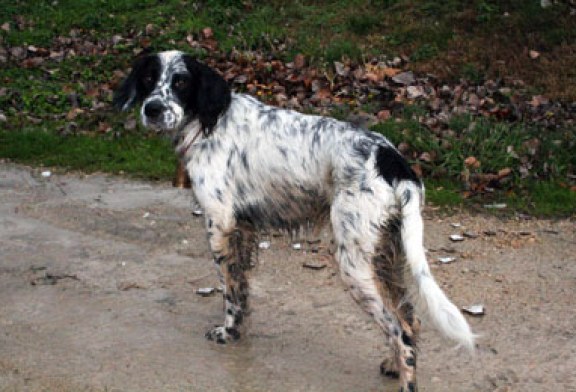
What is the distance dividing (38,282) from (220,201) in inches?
64.3

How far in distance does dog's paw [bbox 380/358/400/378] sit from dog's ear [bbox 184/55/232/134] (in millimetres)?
1507

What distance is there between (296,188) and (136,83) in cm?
109

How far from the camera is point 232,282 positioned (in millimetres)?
4840

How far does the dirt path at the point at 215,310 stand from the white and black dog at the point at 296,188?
303 millimetres

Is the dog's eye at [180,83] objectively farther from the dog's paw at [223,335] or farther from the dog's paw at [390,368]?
the dog's paw at [390,368]

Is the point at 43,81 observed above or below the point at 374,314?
below

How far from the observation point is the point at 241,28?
1125cm

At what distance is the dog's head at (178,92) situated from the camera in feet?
15.2

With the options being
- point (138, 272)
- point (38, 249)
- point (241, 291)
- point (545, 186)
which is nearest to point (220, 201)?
point (241, 291)

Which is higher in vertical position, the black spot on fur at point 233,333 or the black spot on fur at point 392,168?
the black spot on fur at point 392,168

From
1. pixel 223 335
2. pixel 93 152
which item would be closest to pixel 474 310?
pixel 223 335

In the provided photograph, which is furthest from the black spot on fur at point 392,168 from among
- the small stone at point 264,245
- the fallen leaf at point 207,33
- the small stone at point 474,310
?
the fallen leaf at point 207,33

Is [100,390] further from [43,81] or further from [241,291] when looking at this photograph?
[43,81]

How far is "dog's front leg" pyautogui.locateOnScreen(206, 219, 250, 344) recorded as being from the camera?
473cm
